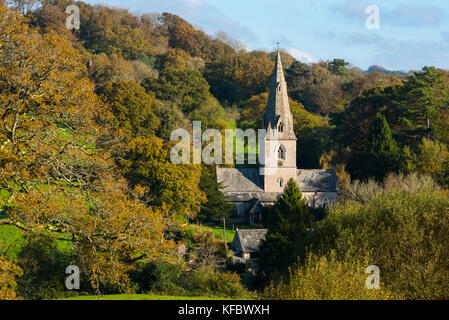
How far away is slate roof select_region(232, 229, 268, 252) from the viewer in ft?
129

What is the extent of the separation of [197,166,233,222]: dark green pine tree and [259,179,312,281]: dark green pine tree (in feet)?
30.0

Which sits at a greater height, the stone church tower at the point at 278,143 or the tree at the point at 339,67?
the tree at the point at 339,67

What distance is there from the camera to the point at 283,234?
1398 inches

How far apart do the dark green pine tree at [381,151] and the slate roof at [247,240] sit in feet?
49.7

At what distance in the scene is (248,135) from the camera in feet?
Result: 233

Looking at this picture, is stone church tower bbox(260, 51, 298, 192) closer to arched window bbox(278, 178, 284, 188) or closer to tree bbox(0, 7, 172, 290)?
arched window bbox(278, 178, 284, 188)

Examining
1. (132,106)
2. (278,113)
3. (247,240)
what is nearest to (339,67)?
(278,113)

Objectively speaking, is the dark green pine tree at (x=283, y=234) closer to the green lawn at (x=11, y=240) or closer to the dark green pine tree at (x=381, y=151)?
the dark green pine tree at (x=381, y=151)

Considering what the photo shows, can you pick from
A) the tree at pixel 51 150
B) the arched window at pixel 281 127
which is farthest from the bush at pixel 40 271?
the arched window at pixel 281 127

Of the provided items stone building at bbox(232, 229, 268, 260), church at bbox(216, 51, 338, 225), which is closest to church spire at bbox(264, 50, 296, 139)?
church at bbox(216, 51, 338, 225)

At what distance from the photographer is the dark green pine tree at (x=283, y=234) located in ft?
107

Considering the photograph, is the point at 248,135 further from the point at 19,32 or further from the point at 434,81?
the point at 19,32

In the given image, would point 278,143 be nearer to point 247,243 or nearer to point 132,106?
point 247,243

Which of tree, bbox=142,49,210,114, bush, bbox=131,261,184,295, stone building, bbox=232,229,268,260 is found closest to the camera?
bush, bbox=131,261,184,295
